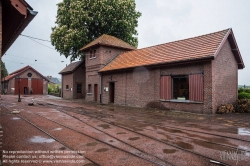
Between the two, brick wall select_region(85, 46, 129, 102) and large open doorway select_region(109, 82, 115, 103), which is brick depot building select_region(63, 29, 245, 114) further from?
brick wall select_region(85, 46, 129, 102)

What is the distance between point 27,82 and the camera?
144 ft

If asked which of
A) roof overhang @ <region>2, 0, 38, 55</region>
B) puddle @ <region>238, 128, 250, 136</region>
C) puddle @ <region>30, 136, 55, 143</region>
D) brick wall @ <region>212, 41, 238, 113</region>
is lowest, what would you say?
puddle @ <region>238, 128, 250, 136</region>

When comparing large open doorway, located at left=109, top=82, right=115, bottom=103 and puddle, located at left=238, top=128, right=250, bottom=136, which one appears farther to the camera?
large open doorway, located at left=109, top=82, right=115, bottom=103

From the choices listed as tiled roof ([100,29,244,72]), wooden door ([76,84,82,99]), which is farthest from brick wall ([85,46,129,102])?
wooden door ([76,84,82,99])

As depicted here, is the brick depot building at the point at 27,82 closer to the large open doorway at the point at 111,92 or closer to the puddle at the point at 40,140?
the large open doorway at the point at 111,92

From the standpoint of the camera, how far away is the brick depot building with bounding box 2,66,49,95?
42625 mm

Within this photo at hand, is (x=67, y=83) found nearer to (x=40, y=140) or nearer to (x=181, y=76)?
(x=181, y=76)

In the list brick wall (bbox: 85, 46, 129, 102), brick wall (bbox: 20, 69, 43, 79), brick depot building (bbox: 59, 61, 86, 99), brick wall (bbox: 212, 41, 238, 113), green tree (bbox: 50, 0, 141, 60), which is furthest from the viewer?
brick wall (bbox: 20, 69, 43, 79)

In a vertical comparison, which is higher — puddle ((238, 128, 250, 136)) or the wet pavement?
the wet pavement

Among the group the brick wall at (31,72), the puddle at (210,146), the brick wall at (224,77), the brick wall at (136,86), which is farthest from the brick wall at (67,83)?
the puddle at (210,146)

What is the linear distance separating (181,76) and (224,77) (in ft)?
11.1

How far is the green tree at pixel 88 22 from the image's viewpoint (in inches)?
1043

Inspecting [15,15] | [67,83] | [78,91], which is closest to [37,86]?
[67,83]

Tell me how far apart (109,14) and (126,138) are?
2416 centimetres
